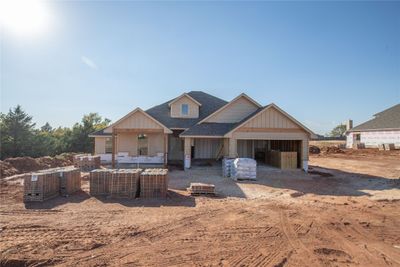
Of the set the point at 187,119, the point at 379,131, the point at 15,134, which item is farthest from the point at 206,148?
the point at 379,131

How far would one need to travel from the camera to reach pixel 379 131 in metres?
36.2

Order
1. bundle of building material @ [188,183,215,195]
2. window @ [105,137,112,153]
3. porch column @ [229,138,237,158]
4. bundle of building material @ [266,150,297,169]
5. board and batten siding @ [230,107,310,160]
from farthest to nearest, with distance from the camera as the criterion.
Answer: window @ [105,137,112,153], bundle of building material @ [266,150,297,169], board and batten siding @ [230,107,310,160], porch column @ [229,138,237,158], bundle of building material @ [188,183,215,195]

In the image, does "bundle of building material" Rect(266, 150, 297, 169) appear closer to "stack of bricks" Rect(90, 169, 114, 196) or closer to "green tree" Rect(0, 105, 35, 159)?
"stack of bricks" Rect(90, 169, 114, 196)

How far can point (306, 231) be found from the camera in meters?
6.77

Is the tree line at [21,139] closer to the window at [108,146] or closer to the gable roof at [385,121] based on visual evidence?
the window at [108,146]

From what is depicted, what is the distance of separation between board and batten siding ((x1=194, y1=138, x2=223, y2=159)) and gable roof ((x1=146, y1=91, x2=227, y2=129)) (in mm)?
1998

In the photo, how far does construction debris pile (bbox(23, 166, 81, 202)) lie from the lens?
30.7ft


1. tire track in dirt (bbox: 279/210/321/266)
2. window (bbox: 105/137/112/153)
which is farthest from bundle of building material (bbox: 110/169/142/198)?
window (bbox: 105/137/112/153)

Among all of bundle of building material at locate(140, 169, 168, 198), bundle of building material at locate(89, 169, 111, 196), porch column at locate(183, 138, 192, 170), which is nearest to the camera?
bundle of building material at locate(140, 169, 168, 198)

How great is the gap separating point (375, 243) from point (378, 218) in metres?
2.39

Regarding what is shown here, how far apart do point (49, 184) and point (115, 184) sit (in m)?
2.53

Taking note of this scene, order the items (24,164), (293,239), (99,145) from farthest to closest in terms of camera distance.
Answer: (99,145)
(24,164)
(293,239)

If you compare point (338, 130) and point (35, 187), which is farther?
point (338, 130)

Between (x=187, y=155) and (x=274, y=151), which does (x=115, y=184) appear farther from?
(x=274, y=151)
